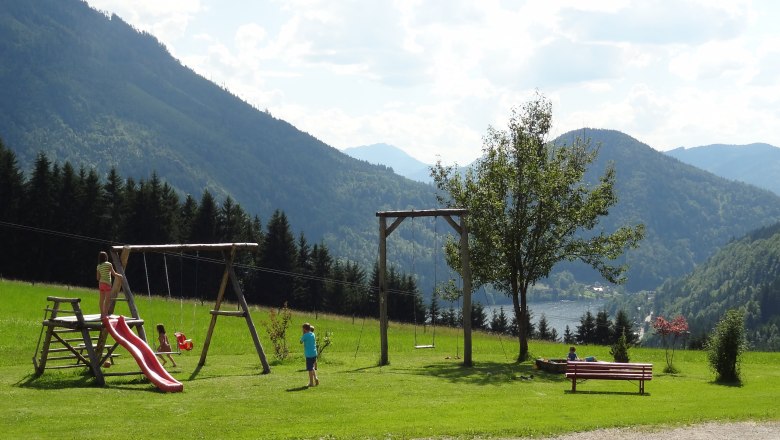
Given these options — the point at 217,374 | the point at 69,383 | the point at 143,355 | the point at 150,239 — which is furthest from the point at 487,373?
the point at 150,239

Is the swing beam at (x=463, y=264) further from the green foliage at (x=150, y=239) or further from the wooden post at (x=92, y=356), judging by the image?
the green foliage at (x=150, y=239)

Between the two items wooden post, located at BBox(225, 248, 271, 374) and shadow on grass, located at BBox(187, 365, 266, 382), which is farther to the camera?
wooden post, located at BBox(225, 248, 271, 374)

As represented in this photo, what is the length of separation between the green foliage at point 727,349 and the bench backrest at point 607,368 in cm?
581

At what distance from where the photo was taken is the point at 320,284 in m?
102

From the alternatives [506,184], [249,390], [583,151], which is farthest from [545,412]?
[583,151]

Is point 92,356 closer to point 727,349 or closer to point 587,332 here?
point 727,349

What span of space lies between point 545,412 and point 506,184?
62.5 feet

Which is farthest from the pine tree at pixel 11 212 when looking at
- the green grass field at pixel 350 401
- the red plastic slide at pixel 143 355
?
the red plastic slide at pixel 143 355

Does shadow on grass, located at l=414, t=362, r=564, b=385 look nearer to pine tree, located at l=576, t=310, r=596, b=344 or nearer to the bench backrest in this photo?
the bench backrest

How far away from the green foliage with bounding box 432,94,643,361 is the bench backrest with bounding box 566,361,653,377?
37.0ft

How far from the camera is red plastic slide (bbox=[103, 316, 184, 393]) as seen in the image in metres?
23.8

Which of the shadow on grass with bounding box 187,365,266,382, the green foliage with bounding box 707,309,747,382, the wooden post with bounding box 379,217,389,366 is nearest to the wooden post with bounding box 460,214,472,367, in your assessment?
the wooden post with bounding box 379,217,389,366

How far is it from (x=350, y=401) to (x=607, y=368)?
979cm

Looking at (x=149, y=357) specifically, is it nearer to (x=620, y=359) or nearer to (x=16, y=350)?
(x=16, y=350)
